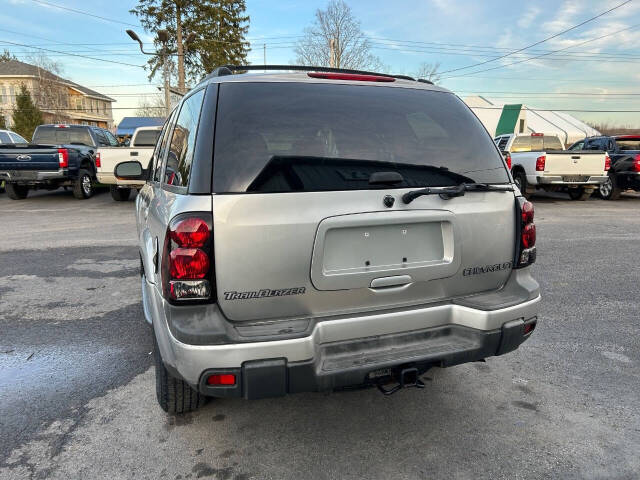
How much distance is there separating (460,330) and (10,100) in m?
68.0

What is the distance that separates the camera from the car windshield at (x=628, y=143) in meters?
13.9

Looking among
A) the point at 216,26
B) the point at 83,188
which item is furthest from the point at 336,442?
the point at 216,26

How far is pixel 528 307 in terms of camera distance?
2402 mm

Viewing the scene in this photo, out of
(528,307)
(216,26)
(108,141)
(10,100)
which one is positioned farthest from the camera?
(10,100)

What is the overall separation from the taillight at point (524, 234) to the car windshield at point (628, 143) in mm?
14261

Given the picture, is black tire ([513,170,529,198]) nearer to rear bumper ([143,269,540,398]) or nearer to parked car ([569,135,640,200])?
parked car ([569,135,640,200])

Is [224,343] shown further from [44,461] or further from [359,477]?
[44,461]

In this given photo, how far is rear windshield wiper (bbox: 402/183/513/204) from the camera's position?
7.06 ft

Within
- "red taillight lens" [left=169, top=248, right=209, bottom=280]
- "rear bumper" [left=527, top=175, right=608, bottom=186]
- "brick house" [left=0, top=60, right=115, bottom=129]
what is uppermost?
"brick house" [left=0, top=60, right=115, bottom=129]

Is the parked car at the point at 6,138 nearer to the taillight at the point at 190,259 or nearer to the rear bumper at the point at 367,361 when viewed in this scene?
the taillight at the point at 190,259

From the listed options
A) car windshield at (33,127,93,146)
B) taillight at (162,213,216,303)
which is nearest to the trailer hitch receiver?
taillight at (162,213,216,303)

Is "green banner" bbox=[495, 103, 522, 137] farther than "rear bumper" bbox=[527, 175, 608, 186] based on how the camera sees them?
Yes

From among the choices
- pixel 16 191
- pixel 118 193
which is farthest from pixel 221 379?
pixel 16 191

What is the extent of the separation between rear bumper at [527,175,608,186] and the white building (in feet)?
101
